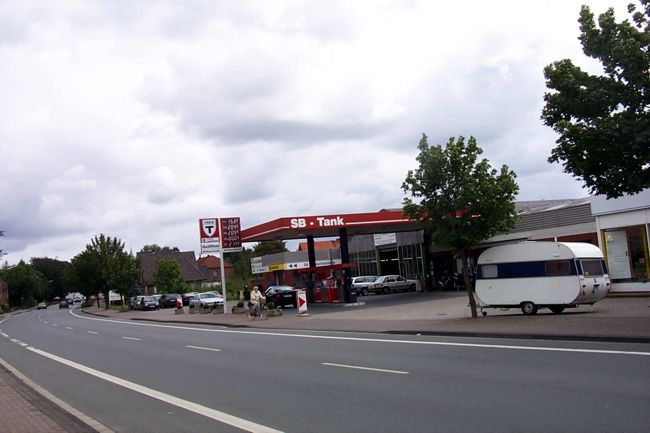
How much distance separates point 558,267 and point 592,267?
1321 mm

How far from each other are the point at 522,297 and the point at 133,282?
58463mm

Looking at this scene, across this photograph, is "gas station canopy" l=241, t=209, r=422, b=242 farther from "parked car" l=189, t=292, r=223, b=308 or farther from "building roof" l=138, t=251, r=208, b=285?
"building roof" l=138, t=251, r=208, b=285

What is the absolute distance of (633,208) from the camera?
26516mm

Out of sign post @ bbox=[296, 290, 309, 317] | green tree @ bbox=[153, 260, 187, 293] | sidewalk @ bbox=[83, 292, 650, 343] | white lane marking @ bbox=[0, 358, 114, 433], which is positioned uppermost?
green tree @ bbox=[153, 260, 187, 293]

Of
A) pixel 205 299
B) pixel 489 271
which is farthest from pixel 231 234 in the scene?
pixel 489 271

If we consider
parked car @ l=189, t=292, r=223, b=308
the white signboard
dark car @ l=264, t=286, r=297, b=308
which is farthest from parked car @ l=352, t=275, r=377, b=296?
dark car @ l=264, t=286, r=297, b=308

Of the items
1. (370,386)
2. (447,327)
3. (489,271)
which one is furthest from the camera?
(489,271)

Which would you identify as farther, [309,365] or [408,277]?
[408,277]

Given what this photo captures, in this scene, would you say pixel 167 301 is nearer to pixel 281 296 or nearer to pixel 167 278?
pixel 167 278

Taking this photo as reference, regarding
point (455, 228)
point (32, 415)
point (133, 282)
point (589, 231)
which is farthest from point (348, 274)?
point (133, 282)

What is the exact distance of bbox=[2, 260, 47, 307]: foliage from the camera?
382ft

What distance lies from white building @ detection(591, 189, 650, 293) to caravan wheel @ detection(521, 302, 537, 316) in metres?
7.20

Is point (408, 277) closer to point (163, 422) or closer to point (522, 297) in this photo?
point (522, 297)

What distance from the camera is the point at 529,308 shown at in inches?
876
